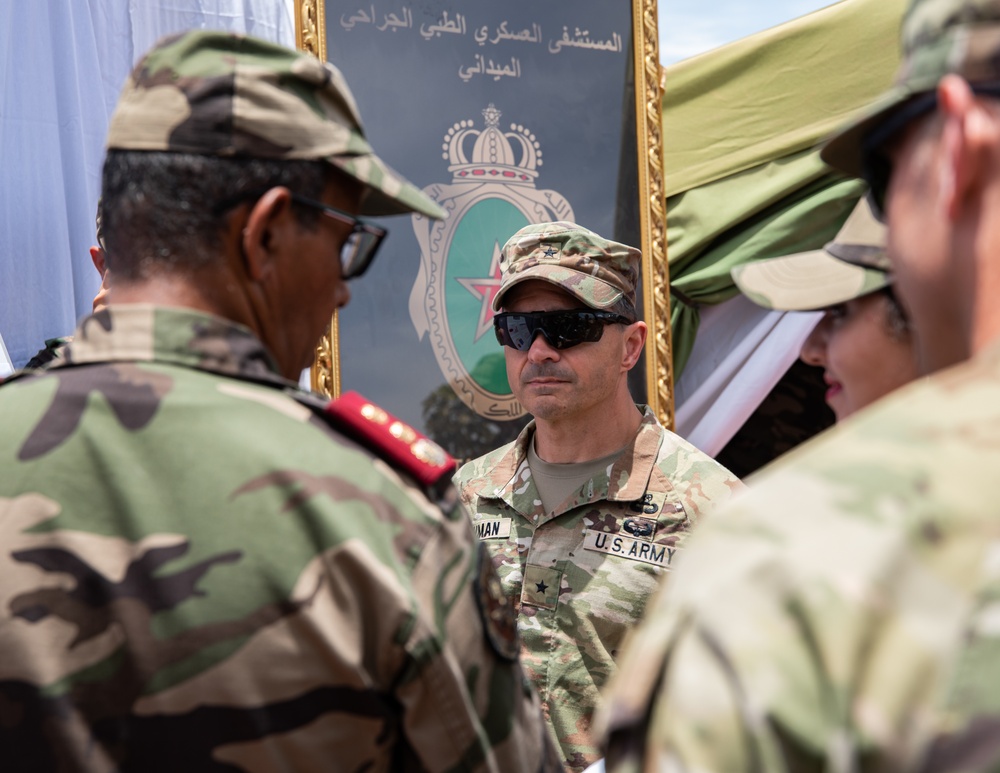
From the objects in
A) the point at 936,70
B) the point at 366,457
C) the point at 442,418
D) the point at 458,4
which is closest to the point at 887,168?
the point at 936,70

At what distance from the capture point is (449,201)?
329cm

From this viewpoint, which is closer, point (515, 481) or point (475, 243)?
point (515, 481)

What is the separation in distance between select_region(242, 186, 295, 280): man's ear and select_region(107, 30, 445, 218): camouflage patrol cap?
51 mm

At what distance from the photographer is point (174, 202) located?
49.9 inches

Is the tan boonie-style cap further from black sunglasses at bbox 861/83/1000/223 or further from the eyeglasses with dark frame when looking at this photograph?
the eyeglasses with dark frame

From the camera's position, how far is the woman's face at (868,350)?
133 cm

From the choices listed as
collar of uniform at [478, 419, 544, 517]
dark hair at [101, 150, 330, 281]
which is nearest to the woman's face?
dark hair at [101, 150, 330, 281]

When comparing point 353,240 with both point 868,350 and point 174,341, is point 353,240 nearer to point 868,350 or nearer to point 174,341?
point 174,341

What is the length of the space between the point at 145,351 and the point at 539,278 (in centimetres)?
160

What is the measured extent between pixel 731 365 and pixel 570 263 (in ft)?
4.24

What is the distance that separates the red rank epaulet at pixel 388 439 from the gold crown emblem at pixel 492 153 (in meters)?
2.11

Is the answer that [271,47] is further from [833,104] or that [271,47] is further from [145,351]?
[833,104]

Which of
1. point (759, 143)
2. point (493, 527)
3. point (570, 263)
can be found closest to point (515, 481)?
point (493, 527)

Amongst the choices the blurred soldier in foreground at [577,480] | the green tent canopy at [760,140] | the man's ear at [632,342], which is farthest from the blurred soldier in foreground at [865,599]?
the green tent canopy at [760,140]
